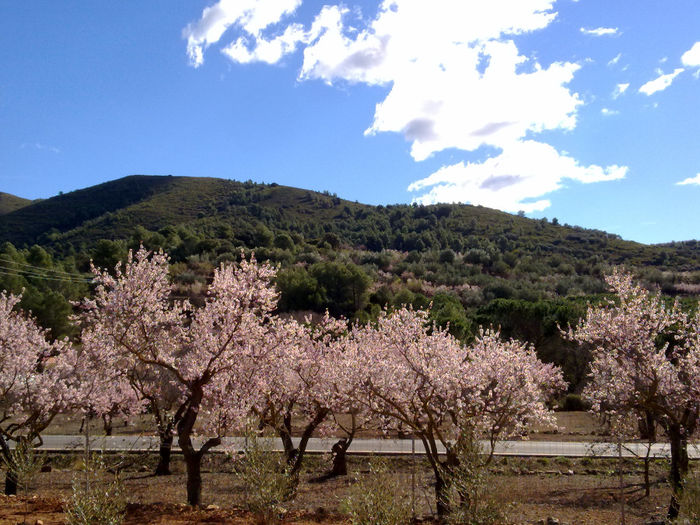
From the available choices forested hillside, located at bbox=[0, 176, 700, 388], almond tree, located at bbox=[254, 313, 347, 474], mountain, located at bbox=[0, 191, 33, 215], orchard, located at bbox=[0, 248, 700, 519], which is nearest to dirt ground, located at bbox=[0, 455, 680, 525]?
orchard, located at bbox=[0, 248, 700, 519]

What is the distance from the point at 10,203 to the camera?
11856 centimetres

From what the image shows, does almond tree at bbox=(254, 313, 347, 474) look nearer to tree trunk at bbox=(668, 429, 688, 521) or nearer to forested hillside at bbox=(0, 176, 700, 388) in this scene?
tree trunk at bbox=(668, 429, 688, 521)

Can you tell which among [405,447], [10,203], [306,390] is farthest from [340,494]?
[10,203]

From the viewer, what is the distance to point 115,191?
113 meters

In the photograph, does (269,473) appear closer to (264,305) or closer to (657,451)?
(264,305)

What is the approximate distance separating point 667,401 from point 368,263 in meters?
56.8

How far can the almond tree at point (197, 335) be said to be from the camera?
10.4m

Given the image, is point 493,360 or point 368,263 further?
point 368,263

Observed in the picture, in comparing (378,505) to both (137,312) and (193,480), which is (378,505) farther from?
(137,312)

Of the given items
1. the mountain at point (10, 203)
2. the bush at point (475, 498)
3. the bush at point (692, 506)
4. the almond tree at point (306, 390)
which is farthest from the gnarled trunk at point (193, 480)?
the mountain at point (10, 203)

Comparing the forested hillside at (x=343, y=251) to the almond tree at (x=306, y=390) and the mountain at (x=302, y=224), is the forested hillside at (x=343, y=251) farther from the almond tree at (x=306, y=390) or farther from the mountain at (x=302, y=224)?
the almond tree at (x=306, y=390)

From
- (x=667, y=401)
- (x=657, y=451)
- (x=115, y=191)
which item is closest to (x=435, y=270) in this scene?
(x=657, y=451)

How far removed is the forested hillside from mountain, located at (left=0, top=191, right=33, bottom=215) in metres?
12.3

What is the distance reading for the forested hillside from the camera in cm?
4191
